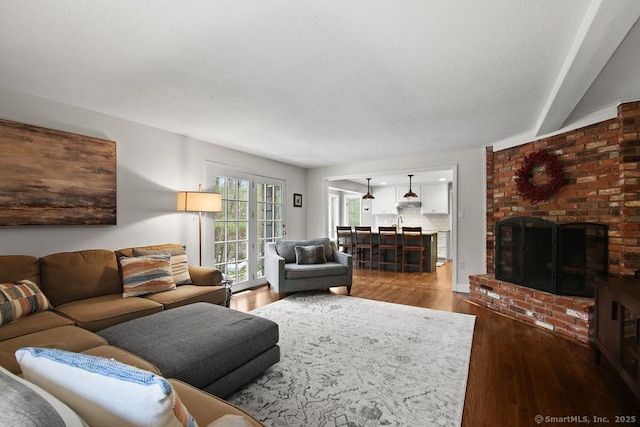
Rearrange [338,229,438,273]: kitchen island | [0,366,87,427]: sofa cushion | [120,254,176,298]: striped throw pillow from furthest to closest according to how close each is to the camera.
Result: [338,229,438,273]: kitchen island < [120,254,176,298]: striped throw pillow < [0,366,87,427]: sofa cushion

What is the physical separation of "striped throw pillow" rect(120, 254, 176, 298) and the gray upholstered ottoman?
0.68 metres

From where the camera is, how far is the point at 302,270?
4.39 metres

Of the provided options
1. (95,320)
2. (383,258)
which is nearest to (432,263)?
(383,258)

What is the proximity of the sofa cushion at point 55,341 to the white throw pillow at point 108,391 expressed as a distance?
44.5 inches

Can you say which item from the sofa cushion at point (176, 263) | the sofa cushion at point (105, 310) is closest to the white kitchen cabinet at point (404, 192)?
the sofa cushion at point (176, 263)

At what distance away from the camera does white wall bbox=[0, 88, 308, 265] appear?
2691mm

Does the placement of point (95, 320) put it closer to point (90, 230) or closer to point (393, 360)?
point (90, 230)

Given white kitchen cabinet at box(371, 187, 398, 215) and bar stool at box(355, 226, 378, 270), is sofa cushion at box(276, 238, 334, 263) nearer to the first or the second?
bar stool at box(355, 226, 378, 270)

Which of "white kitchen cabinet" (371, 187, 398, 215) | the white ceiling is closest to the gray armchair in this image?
the white ceiling

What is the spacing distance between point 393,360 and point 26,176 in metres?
3.60

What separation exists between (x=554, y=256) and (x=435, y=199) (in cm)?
539

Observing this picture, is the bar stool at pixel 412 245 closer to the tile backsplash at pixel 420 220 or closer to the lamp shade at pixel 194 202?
the tile backsplash at pixel 420 220

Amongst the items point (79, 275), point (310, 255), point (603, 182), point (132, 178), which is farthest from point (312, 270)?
point (603, 182)

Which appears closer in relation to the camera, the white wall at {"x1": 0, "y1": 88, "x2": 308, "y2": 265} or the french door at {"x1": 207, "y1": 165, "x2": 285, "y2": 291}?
the white wall at {"x1": 0, "y1": 88, "x2": 308, "y2": 265}
